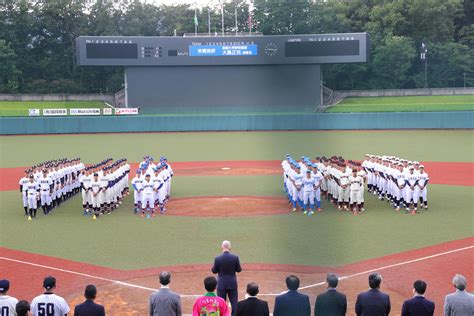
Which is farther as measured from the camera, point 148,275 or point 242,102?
point 242,102

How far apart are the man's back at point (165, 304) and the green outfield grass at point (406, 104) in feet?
145

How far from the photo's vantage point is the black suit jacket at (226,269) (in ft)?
27.3

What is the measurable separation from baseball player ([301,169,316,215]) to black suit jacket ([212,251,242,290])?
324 inches

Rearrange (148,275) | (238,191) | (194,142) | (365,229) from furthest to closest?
(194,142), (238,191), (365,229), (148,275)

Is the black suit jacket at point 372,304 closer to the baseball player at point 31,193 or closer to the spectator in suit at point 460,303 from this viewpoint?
the spectator in suit at point 460,303

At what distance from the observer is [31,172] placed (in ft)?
57.3

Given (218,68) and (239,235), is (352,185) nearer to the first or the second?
(239,235)

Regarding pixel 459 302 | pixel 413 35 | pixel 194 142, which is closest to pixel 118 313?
pixel 459 302

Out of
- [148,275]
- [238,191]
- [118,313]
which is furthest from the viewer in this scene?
[238,191]

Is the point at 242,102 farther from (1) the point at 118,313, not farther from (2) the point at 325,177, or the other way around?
(1) the point at 118,313

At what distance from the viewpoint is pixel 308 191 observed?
16.6 metres

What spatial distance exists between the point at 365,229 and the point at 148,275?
235 inches

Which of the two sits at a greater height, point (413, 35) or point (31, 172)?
point (413, 35)

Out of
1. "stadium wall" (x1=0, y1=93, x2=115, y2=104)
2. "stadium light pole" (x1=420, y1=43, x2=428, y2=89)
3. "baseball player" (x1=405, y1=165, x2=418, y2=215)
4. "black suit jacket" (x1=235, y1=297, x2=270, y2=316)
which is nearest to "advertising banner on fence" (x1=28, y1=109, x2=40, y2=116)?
"stadium wall" (x1=0, y1=93, x2=115, y2=104)
